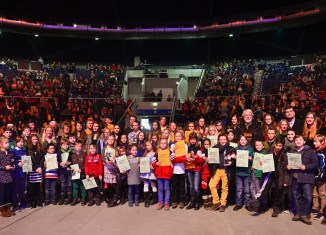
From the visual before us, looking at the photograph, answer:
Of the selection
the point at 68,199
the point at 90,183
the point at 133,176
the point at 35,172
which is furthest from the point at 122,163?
the point at 35,172

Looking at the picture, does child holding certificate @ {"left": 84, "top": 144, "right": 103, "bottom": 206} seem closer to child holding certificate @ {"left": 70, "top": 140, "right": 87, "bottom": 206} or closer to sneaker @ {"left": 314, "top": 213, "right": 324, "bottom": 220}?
child holding certificate @ {"left": 70, "top": 140, "right": 87, "bottom": 206}

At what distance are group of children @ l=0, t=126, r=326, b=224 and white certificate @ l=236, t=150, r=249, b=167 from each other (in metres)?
0.05

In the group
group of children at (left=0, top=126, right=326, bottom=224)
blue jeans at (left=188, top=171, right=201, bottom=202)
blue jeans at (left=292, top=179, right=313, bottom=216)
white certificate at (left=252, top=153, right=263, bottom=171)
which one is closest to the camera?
blue jeans at (left=292, top=179, right=313, bottom=216)

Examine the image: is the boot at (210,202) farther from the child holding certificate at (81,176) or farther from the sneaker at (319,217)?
the child holding certificate at (81,176)

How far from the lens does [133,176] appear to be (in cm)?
732

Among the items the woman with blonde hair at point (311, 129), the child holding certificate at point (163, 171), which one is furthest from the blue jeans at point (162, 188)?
the woman with blonde hair at point (311, 129)

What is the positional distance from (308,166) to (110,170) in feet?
Result: 13.8

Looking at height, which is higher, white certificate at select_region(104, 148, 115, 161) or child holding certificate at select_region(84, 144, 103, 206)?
white certificate at select_region(104, 148, 115, 161)

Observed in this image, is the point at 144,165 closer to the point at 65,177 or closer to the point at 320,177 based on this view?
the point at 65,177

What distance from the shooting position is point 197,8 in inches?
1219

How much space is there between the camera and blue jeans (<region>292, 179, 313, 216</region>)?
19.7 feet

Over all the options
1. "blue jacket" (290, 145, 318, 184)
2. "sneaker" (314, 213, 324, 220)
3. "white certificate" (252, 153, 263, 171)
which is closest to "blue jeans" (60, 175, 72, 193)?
"white certificate" (252, 153, 263, 171)

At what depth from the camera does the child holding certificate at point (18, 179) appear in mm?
6969

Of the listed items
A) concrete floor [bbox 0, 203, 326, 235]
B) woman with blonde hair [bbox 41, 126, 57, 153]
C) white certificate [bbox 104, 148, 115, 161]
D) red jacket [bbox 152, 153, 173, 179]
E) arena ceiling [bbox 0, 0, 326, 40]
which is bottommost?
concrete floor [bbox 0, 203, 326, 235]
